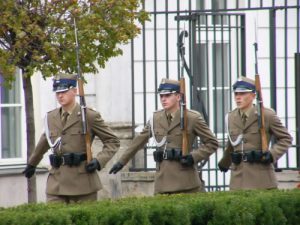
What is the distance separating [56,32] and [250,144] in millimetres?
2159

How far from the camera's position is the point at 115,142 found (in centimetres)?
1254

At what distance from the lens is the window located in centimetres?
1636

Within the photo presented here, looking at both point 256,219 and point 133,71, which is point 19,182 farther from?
point 256,219

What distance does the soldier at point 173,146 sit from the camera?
42.3 ft

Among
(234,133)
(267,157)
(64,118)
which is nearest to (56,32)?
(64,118)

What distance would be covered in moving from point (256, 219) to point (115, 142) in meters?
2.03

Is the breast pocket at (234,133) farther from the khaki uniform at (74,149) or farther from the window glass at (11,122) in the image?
the window glass at (11,122)

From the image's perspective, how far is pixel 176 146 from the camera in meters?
13.0

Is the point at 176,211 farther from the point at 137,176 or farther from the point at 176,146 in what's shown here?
the point at 137,176

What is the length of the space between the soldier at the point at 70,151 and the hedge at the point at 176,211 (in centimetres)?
137

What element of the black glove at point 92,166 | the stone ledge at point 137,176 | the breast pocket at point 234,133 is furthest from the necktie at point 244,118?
the stone ledge at point 137,176

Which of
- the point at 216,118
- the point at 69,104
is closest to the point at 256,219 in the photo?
the point at 69,104

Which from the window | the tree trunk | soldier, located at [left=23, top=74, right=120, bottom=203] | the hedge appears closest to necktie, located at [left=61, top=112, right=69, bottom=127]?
soldier, located at [left=23, top=74, right=120, bottom=203]

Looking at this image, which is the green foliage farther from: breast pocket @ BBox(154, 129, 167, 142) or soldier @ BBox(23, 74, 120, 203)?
breast pocket @ BBox(154, 129, 167, 142)
